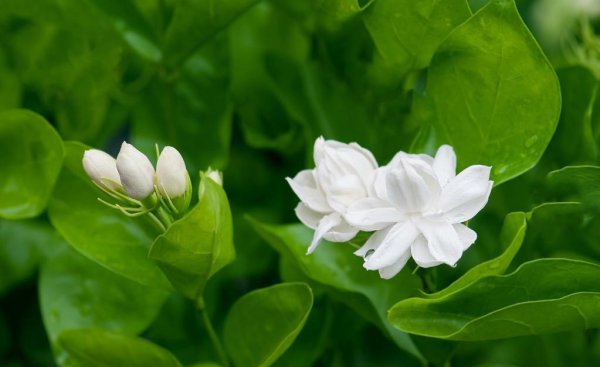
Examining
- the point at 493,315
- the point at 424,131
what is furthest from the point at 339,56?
the point at 493,315

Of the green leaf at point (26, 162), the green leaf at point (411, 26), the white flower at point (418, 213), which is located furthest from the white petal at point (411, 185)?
the green leaf at point (26, 162)

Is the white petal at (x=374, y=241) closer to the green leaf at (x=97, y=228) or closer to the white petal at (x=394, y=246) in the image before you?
the white petal at (x=394, y=246)

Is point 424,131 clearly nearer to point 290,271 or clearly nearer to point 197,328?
point 290,271

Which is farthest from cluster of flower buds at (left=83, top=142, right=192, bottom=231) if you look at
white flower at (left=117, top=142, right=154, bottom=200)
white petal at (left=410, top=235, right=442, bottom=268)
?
white petal at (left=410, top=235, right=442, bottom=268)

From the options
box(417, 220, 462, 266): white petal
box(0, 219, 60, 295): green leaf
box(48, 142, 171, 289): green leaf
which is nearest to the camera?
box(417, 220, 462, 266): white petal

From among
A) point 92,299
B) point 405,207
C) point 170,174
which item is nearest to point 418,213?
point 405,207

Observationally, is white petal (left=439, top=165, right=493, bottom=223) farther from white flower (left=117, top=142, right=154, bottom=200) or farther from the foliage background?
white flower (left=117, top=142, right=154, bottom=200)
